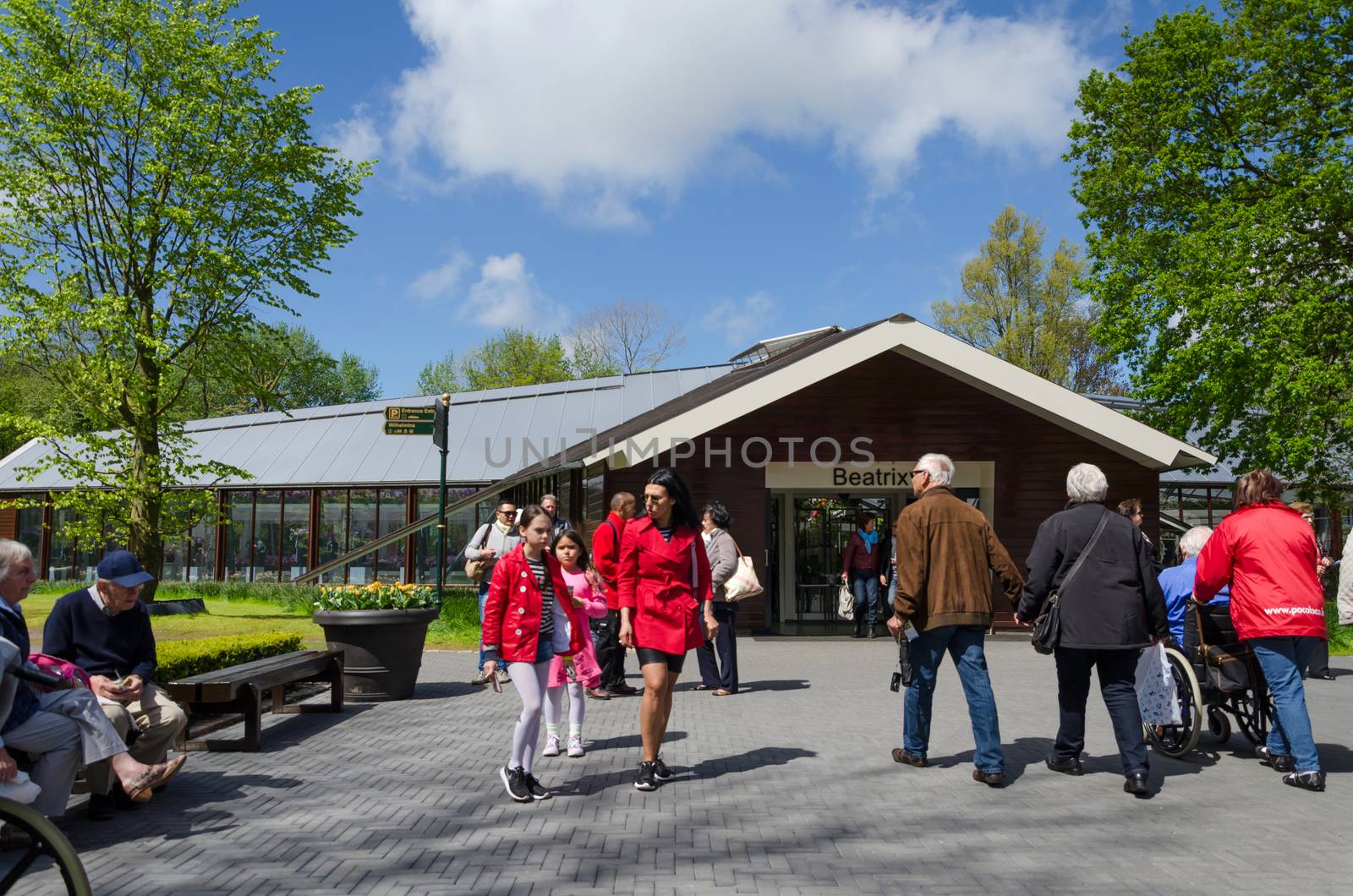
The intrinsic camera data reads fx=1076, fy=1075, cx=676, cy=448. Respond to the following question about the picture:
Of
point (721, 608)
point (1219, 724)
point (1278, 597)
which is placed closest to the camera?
point (1278, 597)

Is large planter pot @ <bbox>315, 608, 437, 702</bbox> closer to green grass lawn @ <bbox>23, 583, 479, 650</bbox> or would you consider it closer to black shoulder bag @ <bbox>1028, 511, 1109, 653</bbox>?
green grass lawn @ <bbox>23, 583, 479, 650</bbox>

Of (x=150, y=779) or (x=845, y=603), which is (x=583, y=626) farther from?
(x=845, y=603)

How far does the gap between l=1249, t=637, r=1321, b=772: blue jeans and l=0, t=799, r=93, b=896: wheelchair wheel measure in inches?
252

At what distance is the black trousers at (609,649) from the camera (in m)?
10.3

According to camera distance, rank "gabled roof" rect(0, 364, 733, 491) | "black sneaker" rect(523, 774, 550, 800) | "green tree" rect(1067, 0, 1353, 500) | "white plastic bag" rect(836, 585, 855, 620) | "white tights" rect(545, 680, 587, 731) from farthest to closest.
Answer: "gabled roof" rect(0, 364, 733, 491) < "green tree" rect(1067, 0, 1353, 500) < "white plastic bag" rect(836, 585, 855, 620) < "white tights" rect(545, 680, 587, 731) < "black sneaker" rect(523, 774, 550, 800)

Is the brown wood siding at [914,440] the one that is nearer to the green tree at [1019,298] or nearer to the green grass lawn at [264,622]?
the green grass lawn at [264,622]

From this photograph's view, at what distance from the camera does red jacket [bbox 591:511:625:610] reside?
28.5 feet

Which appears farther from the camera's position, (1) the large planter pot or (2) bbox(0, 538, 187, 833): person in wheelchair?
(1) the large planter pot

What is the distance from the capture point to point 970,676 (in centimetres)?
656

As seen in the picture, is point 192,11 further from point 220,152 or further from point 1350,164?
point 1350,164

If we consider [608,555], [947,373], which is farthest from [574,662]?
[947,373]

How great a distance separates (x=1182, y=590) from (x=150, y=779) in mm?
6873

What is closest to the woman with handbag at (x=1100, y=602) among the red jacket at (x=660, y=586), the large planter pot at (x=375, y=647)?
the red jacket at (x=660, y=586)

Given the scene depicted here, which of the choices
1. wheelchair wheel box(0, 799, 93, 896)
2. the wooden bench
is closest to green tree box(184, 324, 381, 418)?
the wooden bench
